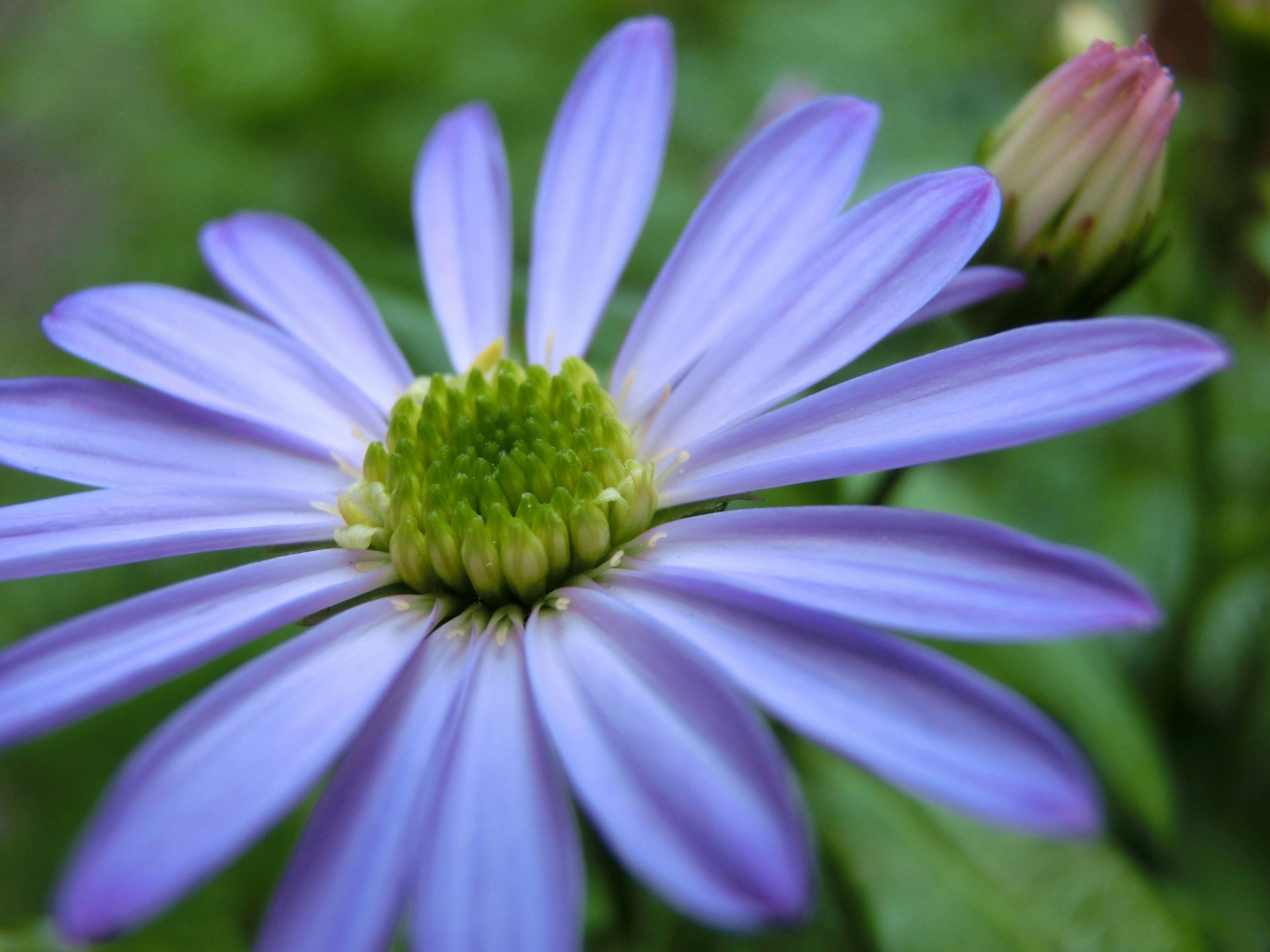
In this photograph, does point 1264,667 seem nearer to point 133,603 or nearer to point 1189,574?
point 1189,574

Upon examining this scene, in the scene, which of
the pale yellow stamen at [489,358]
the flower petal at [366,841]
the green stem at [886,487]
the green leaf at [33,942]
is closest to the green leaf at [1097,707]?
the green stem at [886,487]

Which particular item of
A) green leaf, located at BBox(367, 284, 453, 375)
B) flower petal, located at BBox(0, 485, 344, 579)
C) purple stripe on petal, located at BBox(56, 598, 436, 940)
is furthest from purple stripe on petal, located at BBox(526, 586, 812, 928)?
green leaf, located at BBox(367, 284, 453, 375)

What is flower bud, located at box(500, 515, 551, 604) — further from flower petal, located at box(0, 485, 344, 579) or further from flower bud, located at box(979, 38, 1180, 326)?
flower bud, located at box(979, 38, 1180, 326)

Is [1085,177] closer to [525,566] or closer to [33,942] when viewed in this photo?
[525,566]

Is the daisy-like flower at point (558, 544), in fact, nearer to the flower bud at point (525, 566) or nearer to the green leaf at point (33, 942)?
the flower bud at point (525, 566)

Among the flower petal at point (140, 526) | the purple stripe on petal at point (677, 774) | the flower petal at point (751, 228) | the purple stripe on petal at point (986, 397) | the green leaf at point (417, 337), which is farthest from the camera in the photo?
the green leaf at point (417, 337)

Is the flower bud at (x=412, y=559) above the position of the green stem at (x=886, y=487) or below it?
above

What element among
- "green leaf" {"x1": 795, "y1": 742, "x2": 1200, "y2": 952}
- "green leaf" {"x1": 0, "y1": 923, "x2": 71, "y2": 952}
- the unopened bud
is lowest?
"green leaf" {"x1": 795, "y1": 742, "x2": 1200, "y2": 952}
